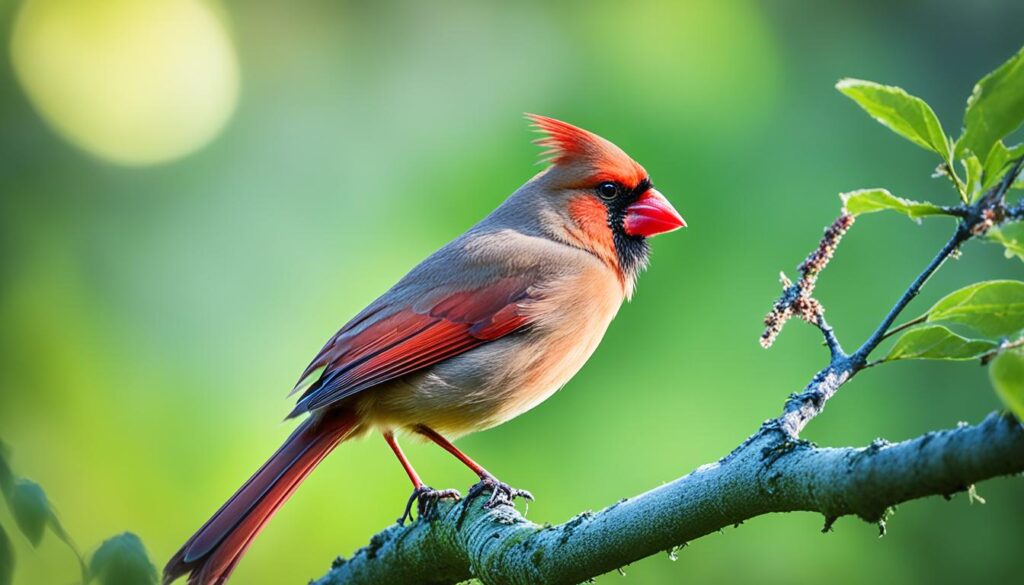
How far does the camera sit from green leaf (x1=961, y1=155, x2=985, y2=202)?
135 cm

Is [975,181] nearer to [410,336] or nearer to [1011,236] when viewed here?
[1011,236]

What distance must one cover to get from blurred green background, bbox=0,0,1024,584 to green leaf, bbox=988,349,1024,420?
220 cm

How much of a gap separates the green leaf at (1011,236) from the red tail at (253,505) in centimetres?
174

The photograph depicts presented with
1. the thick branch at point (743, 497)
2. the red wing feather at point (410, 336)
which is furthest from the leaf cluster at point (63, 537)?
the red wing feather at point (410, 336)

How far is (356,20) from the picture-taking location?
5129mm

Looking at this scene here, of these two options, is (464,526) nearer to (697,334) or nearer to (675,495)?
(675,495)

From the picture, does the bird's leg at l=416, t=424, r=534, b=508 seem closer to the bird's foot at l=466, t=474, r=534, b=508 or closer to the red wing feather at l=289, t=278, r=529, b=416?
the bird's foot at l=466, t=474, r=534, b=508

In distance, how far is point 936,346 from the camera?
145 cm

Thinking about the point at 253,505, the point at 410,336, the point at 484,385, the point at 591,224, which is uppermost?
the point at 591,224

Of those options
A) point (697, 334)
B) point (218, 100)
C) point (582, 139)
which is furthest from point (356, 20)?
point (697, 334)

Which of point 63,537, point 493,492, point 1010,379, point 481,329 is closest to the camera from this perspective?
point 1010,379

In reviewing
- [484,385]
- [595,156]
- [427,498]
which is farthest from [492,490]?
A: [595,156]

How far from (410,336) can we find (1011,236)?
1872 mm

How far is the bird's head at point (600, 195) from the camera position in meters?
3.38
